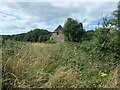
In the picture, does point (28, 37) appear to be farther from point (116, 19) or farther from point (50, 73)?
point (50, 73)

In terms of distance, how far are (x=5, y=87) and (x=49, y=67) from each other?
1895mm

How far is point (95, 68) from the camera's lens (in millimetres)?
5781

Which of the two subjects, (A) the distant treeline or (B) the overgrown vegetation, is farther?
(A) the distant treeline

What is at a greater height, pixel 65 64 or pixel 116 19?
pixel 116 19

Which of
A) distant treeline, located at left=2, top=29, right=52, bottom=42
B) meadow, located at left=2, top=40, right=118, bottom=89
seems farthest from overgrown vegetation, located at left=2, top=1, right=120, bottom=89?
distant treeline, located at left=2, top=29, right=52, bottom=42

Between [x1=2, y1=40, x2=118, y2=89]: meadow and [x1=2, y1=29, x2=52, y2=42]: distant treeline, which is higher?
[x1=2, y1=29, x2=52, y2=42]: distant treeline

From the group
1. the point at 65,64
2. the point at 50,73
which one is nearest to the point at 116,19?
the point at 65,64

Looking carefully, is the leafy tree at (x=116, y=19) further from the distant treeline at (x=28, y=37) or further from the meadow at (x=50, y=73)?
the distant treeline at (x=28, y=37)

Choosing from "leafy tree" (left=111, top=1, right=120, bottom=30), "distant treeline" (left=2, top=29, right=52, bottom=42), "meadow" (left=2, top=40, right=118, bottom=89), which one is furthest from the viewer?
"leafy tree" (left=111, top=1, right=120, bottom=30)

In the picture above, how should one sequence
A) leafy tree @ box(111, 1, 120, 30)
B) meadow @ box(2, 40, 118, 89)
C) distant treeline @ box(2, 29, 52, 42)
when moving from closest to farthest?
meadow @ box(2, 40, 118, 89) < distant treeline @ box(2, 29, 52, 42) < leafy tree @ box(111, 1, 120, 30)

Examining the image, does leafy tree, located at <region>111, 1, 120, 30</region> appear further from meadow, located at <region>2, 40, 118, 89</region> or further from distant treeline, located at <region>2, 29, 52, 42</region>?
distant treeline, located at <region>2, 29, 52, 42</region>

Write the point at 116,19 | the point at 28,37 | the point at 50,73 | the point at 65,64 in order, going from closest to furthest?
the point at 50,73 → the point at 65,64 → the point at 116,19 → the point at 28,37

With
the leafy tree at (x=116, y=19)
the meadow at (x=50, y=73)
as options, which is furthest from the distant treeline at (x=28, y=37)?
the leafy tree at (x=116, y=19)

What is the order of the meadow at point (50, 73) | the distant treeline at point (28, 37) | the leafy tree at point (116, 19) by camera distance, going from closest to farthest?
1. the meadow at point (50, 73)
2. the distant treeline at point (28, 37)
3. the leafy tree at point (116, 19)
